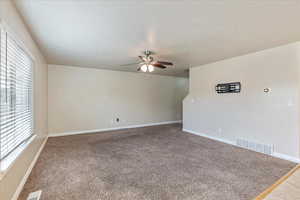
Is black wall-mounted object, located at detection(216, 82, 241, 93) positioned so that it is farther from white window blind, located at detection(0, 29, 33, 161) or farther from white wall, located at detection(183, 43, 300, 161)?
white window blind, located at detection(0, 29, 33, 161)

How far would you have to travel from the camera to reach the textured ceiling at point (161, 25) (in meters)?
1.63

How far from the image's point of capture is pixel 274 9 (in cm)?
170

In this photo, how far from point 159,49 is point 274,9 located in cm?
187

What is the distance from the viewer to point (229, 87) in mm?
3730

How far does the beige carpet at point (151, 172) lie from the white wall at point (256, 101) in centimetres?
46

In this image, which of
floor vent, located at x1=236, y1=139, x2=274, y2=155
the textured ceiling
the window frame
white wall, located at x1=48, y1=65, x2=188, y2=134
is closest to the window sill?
the window frame

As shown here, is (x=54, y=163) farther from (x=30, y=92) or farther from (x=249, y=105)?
(x=249, y=105)

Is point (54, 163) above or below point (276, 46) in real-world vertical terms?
below

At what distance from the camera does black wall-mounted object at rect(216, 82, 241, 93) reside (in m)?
3.57

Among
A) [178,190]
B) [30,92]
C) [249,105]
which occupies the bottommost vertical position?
[178,190]

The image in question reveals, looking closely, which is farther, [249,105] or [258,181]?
[249,105]

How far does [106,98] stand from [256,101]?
4.54 m

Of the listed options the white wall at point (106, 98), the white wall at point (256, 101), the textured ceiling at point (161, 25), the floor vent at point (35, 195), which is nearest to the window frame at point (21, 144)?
the textured ceiling at point (161, 25)

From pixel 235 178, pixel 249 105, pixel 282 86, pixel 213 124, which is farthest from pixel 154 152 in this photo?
pixel 282 86
